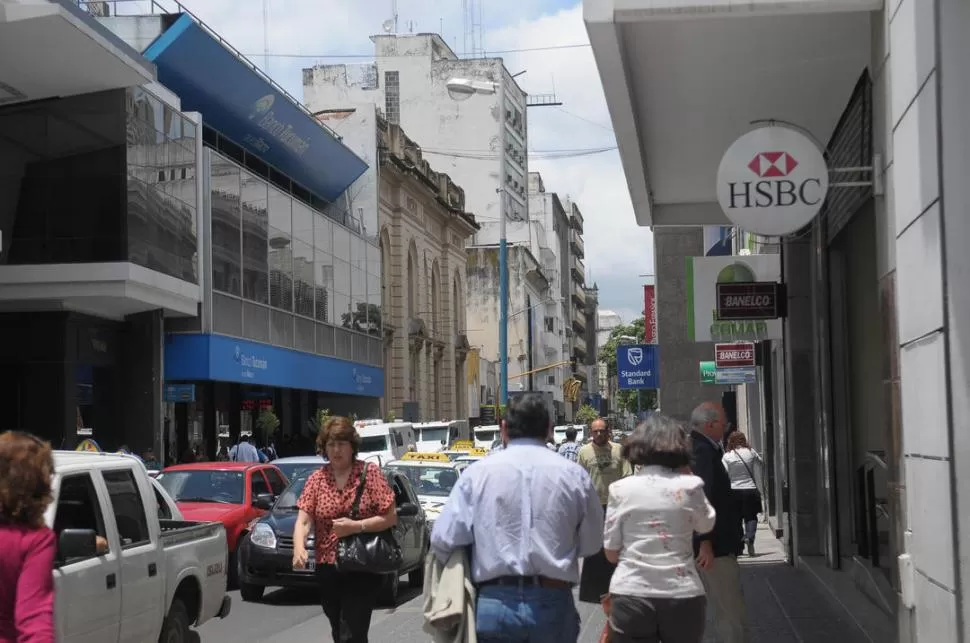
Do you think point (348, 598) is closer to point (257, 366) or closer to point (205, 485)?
point (205, 485)

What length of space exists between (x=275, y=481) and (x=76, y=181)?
1411 centimetres

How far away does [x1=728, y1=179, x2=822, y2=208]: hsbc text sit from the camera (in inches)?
393

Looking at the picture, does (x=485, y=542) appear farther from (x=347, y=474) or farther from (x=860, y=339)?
(x=860, y=339)

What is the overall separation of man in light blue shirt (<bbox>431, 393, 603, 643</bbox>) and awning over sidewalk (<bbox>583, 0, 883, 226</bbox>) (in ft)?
15.5

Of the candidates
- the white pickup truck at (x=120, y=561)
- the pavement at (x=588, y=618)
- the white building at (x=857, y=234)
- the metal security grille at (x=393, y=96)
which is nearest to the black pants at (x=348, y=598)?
the white pickup truck at (x=120, y=561)

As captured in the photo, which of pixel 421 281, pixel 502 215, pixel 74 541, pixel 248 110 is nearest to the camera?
A: pixel 74 541

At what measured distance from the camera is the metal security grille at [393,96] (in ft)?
248

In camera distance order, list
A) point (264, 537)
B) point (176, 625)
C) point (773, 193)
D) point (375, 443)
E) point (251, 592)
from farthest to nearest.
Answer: point (375, 443), point (251, 592), point (264, 537), point (773, 193), point (176, 625)

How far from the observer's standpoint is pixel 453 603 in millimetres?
5344

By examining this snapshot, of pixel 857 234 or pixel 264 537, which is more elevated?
pixel 857 234

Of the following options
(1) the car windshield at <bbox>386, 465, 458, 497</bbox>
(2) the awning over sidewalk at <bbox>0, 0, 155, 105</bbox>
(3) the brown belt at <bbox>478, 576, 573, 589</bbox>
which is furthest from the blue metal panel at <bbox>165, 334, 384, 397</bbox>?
(3) the brown belt at <bbox>478, 576, 573, 589</bbox>

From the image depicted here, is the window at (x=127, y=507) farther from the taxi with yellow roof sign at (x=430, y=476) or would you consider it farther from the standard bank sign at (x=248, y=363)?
the standard bank sign at (x=248, y=363)

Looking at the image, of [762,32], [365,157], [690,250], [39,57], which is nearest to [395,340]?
[365,157]

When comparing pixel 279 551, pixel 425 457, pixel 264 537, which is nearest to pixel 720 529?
pixel 279 551
